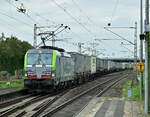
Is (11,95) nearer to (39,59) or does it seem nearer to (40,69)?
(40,69)

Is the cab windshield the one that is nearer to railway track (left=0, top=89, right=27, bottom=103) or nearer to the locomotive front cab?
the locomotive front cab

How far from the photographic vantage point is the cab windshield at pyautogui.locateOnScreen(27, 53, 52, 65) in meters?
18.0

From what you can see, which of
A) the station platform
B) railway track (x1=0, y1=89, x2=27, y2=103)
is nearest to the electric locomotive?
railway track (x1=0, y1=89, x2=27, y2=103)

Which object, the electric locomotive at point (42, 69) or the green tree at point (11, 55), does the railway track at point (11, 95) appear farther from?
the green tree at point (11, 55)

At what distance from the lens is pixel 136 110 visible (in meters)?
11.5

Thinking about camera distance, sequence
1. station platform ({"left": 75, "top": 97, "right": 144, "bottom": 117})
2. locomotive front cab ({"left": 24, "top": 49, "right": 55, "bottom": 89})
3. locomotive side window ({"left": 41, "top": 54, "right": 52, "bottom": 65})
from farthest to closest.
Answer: locomotive side window ({"left": 41, "top": 54, "right": 52, "bottom": 65}) < locomotive front cab ({"left": 24, "top": 49, "right": 55, "bottom": 89}) < station platform ({"left": 75, "top": 97, "right": 144, "bottom": 117})

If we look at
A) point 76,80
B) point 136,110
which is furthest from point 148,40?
point 76,80

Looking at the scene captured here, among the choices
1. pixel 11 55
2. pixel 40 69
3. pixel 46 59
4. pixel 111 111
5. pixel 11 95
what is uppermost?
pixel 11 55

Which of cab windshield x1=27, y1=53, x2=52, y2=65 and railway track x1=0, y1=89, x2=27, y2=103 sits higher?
cab windshield x1=27, y1=53, x2=52, y2=65

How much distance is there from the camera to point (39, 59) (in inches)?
718

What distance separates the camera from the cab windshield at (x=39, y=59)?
59.2ft

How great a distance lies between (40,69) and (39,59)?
0.78 meters

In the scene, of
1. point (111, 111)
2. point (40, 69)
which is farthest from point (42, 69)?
point (111, 111)

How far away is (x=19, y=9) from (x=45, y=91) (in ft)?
19.6
